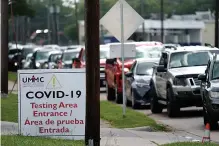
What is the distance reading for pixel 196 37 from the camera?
3671 inches

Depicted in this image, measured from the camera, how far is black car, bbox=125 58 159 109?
24.4m

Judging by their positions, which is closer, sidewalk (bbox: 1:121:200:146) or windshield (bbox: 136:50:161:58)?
sidewalk (bbox: 1:121:200:146)

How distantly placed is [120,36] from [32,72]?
22.6 feet

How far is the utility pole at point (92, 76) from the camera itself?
37.4 feet

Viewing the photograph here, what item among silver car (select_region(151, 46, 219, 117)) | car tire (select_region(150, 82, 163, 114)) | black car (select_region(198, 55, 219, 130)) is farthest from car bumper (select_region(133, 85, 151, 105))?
black car (select_region(198, 55, 219, 130))

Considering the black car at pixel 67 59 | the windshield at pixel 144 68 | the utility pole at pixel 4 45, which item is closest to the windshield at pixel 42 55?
the black car at pixel 67 59

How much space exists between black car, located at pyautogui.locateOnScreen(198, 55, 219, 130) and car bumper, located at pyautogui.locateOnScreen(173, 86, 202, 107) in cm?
221

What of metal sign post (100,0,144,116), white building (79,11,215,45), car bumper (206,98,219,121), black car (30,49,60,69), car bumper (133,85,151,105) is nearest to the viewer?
car bumper (206,98,219,121)

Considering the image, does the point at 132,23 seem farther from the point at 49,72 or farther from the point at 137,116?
the point at 49,72

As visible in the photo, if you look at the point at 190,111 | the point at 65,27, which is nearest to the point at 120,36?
the point at 190,111

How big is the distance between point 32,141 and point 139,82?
12.8 metres

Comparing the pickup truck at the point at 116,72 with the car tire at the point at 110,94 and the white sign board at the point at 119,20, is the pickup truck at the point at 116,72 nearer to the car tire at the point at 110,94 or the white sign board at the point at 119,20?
the car tire at the point at 110,94

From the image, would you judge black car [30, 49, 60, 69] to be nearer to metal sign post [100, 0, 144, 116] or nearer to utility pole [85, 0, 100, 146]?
metal sign post [100, 0, 144, 116]

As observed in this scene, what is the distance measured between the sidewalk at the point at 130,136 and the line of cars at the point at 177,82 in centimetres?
121
